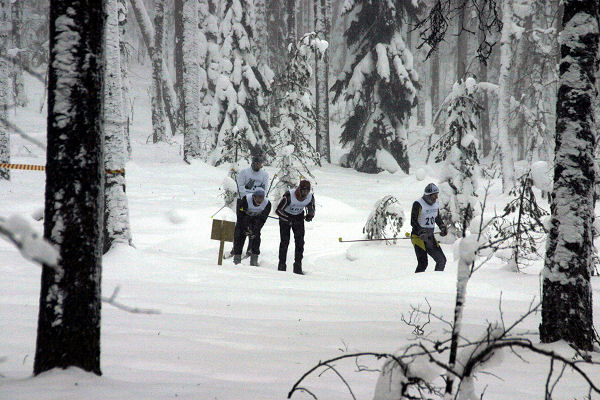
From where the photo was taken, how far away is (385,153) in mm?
25234

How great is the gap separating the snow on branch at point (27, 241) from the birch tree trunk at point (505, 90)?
62.5 feet

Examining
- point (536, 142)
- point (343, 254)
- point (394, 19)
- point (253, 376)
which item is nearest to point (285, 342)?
point (253, 376)

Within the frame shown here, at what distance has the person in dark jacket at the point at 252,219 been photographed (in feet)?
34.1

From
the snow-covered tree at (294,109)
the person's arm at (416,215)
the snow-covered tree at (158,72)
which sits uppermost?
the snow-covered tree at (158,72)

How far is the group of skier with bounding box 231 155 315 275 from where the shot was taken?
9.84m

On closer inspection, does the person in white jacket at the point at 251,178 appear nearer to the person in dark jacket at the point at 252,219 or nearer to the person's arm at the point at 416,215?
the person in dark jacket at the point at 252,219

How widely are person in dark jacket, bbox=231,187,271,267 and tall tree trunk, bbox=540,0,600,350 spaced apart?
650cm

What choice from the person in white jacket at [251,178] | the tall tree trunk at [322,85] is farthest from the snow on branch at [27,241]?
the tall tree trunk at [322,85]

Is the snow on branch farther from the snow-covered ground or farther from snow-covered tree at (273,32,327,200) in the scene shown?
snow-covered tree at (273,32,327,200)

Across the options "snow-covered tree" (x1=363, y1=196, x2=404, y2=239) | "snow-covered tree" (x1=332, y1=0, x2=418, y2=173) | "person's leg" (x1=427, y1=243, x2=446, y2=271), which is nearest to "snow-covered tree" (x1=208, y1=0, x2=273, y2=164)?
"snow-covered tree" (x1=332, y1=0, x2=418, y2=173)

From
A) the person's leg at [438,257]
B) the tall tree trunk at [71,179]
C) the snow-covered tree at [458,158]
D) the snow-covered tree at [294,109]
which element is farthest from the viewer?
the snow-covered tree at [294,109]

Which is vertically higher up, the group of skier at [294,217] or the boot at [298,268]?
the group of skier at [294,217]

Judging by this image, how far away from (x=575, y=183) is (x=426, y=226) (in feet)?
17.2

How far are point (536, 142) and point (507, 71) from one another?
542 cm
